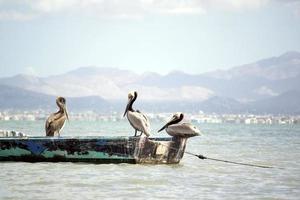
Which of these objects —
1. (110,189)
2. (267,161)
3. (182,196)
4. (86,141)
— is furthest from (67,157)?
(267,161)

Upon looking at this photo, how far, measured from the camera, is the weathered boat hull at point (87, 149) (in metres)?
27.9

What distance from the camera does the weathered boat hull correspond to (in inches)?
1097

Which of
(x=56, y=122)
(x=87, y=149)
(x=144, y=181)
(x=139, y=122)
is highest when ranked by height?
(x=56, y=122)

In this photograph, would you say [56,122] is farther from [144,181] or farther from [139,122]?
[144,181]

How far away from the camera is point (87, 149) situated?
2812 cm

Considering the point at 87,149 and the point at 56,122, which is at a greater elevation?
the point at 56,122

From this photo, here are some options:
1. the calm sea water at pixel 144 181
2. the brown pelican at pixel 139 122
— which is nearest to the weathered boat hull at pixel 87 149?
the calm sea water at pixel 144 181

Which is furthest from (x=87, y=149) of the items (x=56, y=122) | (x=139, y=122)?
(x=56, y=122)

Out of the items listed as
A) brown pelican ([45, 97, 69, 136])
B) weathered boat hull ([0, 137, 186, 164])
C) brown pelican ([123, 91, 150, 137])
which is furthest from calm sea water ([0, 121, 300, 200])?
brown pelican ([45, 97, 69, 136])

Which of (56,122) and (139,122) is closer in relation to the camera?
(139,122)

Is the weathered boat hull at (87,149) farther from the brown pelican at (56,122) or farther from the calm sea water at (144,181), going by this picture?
the brown pelican at (56,122)

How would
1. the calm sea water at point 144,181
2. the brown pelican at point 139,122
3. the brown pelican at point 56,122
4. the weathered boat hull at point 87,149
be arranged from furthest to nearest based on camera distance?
the brown pelican at point 56,122 < the brown pelican at point 139,122 < the weathered boat hull at point 87,149 < the calm sea water at point 144,181

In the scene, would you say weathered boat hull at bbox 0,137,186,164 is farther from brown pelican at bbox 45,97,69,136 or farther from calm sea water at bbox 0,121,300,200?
brown pelican at bbox 45,97,69,136

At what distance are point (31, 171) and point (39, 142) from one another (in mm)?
1411
